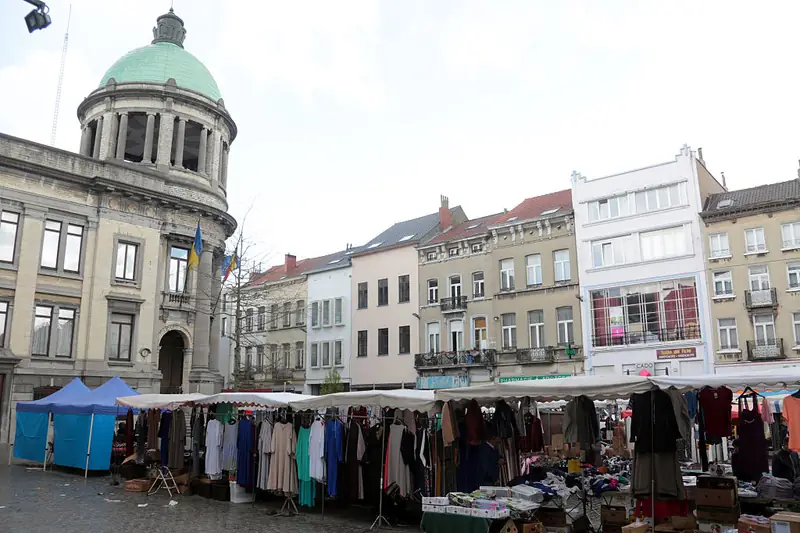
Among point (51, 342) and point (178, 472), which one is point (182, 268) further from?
point (178, 472)

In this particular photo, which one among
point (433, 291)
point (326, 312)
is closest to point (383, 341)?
point (433, 291)

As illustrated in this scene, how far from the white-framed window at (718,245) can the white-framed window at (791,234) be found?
2234mm

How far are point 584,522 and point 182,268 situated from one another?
2615 centimetres

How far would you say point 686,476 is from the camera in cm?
1191

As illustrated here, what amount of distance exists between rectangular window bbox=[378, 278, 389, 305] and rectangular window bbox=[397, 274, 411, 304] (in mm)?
910

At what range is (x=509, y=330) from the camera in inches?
1383

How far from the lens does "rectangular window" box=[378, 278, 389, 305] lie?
40.4 m

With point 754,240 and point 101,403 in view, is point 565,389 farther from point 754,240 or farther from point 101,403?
point 754,240

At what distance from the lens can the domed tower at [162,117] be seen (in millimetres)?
32969

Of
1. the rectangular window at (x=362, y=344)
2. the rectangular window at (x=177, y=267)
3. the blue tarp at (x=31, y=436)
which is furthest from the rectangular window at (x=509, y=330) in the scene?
the blue tarp at (x=31, y=436)

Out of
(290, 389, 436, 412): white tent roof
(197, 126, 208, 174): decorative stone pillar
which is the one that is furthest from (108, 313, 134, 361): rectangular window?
(290, 389, 436, 412): white tent roof

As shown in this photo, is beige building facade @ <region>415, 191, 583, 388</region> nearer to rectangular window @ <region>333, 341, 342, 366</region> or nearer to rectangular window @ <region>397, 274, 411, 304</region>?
rectangular window @ <region>397, 274, 411, 304</region>

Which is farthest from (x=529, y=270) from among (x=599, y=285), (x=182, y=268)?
(x=182, y=268)

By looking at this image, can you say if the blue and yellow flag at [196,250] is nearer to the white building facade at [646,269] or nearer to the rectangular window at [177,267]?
the rectangular window at [177,267]
